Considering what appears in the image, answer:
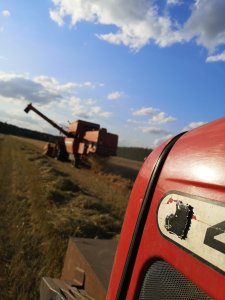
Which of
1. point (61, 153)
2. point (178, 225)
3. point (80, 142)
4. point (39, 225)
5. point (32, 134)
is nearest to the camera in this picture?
point (178, 225)

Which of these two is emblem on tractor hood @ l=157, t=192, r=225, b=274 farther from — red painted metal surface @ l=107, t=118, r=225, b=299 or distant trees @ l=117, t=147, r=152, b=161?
distant trees @ l=117, t=147, r=152, b=161

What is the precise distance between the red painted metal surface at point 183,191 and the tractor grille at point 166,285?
0.11ft

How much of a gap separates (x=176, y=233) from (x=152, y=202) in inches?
10.0

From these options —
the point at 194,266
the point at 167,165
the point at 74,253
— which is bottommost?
the point at 74,253

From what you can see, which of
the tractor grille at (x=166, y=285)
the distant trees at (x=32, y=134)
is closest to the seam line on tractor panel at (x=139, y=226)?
the tractor grille at (x=166, y=285)

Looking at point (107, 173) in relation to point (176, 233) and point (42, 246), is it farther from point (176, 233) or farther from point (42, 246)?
point (176, 233)

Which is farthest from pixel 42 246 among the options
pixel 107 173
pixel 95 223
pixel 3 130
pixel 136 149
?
pixel 3 130

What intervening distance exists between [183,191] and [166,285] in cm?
36

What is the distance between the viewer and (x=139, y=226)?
1.87 meters

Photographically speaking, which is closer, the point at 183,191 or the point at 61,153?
the point at 183,191

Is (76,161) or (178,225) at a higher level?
(178,225)

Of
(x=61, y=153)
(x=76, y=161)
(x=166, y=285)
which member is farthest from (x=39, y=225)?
(x=61, y=153)

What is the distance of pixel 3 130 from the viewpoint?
94.1 m

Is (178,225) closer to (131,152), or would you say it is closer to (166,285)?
(166,285)
